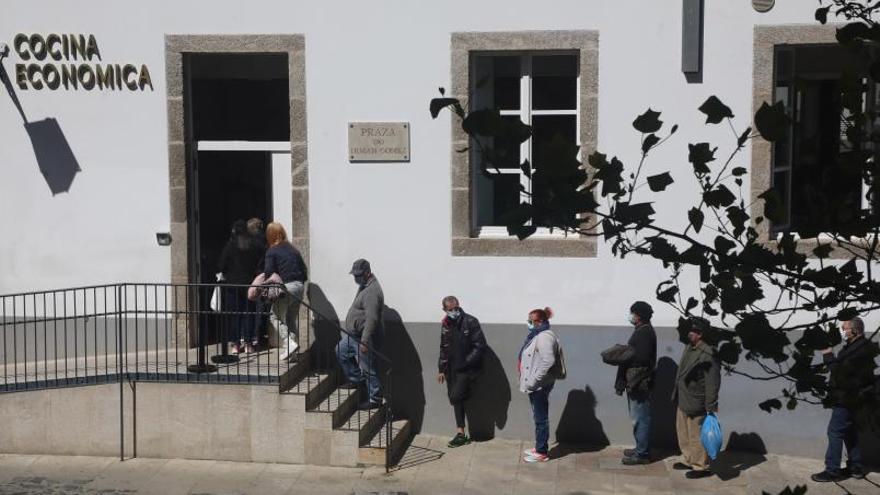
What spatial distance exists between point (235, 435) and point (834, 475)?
5.12 metres

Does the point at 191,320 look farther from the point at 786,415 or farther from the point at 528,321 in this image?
the point at 786,415

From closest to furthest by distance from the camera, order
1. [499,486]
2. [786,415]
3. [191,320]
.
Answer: [499,486]
[786,415]
[191,320]

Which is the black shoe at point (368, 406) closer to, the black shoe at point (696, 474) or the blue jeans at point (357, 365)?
the blue jeans at point (357, 365)

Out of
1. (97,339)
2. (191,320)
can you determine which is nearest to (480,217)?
(191,320)

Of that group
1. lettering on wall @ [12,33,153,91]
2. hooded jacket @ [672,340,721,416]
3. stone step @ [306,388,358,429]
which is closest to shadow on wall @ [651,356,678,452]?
hooded jacket @ [672,340,721,416]

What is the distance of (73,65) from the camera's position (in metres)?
12.4

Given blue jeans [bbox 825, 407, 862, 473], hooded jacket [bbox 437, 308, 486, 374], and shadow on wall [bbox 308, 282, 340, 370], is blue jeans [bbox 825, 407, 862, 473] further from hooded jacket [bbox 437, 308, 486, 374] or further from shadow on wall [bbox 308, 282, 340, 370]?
shadow on wall [bbox 308, 282, 340, 370]

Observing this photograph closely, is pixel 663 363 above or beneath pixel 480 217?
beneath

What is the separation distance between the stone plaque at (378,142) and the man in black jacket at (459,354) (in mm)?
1405

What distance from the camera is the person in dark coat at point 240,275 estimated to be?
1227 centimetres

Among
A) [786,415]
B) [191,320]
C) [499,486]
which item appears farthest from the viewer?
[191,320]

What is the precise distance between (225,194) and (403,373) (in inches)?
105

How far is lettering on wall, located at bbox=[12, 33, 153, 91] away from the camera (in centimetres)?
1236

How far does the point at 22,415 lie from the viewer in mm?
11750
